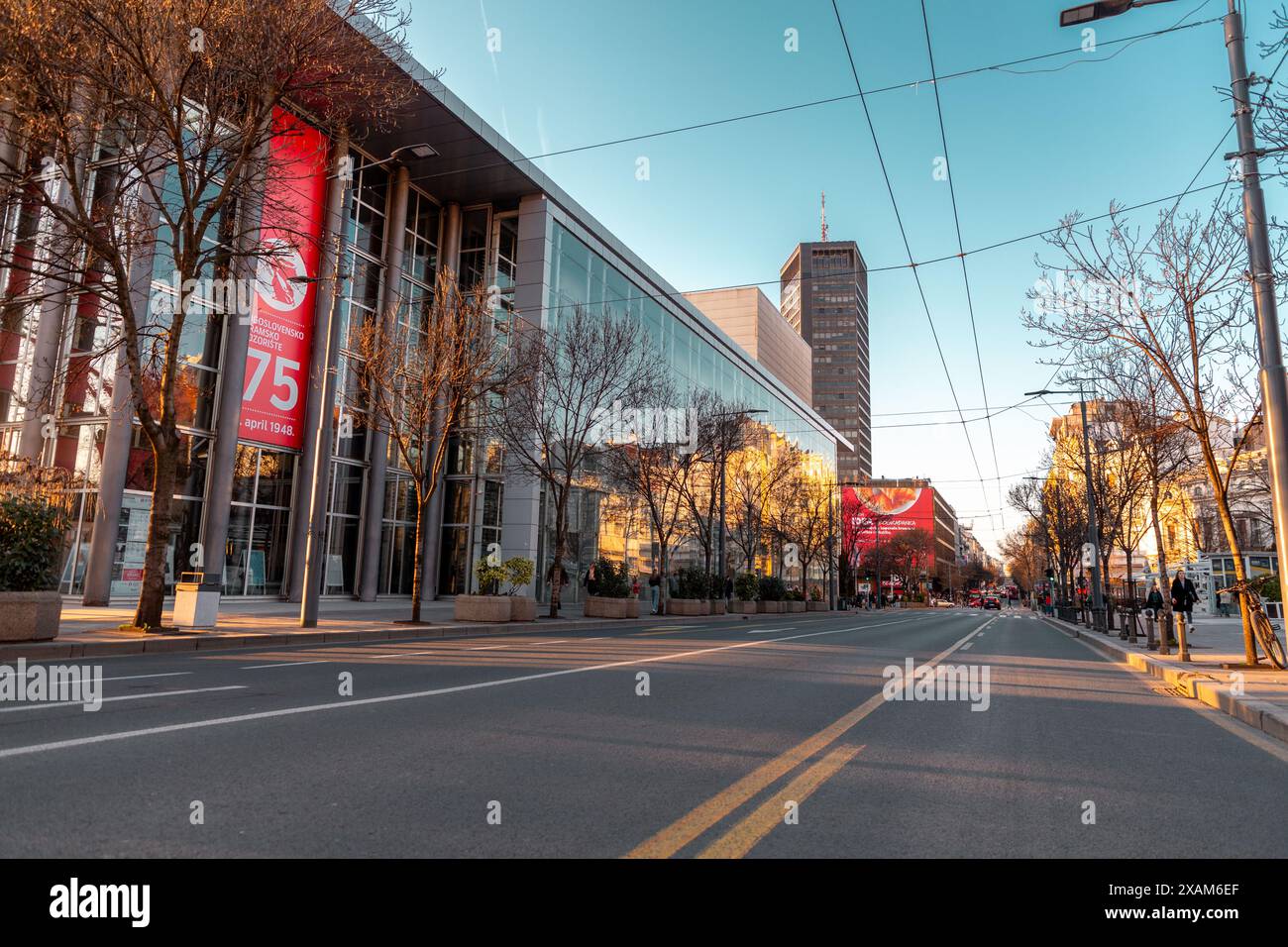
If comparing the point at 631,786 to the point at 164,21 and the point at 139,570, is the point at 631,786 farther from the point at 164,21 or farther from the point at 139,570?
the point at 139,570

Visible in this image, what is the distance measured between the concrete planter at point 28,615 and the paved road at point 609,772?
9.83 ft

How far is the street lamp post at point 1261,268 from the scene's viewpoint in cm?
979

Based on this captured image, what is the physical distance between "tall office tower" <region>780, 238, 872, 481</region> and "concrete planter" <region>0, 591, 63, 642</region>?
528 ft

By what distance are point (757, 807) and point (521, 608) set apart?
19.1 metres

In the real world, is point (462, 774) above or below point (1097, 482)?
below

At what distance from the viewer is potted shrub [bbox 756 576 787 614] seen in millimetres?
44094

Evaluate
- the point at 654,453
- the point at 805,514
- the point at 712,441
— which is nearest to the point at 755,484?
the point at 805,514

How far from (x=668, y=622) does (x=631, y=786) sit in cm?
2330

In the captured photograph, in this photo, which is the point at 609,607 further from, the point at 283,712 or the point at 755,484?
the point at 283,712

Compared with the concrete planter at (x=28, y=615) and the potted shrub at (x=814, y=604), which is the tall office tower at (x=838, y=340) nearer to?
the potted shrub at (x=814, y=604)

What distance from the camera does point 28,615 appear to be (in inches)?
431

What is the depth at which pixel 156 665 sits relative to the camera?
995 centimetres
